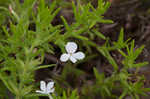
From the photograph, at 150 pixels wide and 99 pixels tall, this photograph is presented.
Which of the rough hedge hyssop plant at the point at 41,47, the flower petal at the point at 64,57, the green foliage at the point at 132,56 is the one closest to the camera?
the rough hedge hyssop plant at the point at 41,47

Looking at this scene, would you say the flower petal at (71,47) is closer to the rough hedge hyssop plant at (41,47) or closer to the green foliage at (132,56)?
the rough hedge hyssop plant at (41,47)

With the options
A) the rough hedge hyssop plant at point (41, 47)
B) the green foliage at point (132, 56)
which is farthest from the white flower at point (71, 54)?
the green foliage at point (132, 56)

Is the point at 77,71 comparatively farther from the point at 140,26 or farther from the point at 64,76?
the point at 140,26

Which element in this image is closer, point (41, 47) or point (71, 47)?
point (71, 47)

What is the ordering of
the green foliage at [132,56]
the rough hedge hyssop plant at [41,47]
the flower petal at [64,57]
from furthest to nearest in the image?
the green foliage at [132,56] < the flower petal at [64,57] < the rough hedge hyssop plant at [41,47]

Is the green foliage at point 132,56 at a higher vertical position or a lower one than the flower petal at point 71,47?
lower

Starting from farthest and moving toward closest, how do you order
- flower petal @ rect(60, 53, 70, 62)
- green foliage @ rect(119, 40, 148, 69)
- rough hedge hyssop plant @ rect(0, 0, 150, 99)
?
green foliage @ rect(119, 40, 148, 69)
flower petal @ rect(60, 53, 70, 62)
rough hedge hyssop plant @ rect(0, 0, 150, 99)

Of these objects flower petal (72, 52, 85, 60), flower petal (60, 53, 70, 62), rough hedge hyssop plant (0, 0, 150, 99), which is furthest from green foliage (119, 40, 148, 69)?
flower petal (60, 53, 70, 62)

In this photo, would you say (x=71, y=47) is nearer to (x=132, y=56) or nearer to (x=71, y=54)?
(x=71, y=54)

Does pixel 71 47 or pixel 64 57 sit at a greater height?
pixel 71 47

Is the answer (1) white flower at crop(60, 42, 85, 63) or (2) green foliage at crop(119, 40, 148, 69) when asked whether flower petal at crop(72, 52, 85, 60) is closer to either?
(1) white flower at crop(60, 42, 85, 63)

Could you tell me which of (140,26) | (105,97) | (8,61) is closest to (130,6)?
(140,26)

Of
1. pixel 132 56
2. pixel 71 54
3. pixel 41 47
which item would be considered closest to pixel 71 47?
pixel 71 54
